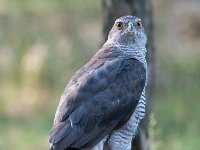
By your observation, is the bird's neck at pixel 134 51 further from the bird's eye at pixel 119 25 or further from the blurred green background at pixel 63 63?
the blurred green background at pixel 63 63

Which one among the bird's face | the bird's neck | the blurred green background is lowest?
the bird's neck

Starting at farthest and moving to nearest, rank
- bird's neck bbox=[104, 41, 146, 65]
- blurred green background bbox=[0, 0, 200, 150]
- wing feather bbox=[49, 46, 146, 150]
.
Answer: blurred green background bbox=[0, 0, 200, 150]
bird's neck bbox=[104, 41, 146, 65]
wing feather bbox=[49, 46, 146, 150]

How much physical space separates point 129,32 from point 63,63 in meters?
5.07

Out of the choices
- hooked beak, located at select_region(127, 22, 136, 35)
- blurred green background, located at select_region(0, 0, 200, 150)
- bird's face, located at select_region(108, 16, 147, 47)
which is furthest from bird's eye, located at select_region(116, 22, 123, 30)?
blurred green background, located at select_region(0, 0, 200, 150)

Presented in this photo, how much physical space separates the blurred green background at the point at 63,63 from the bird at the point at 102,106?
308cm

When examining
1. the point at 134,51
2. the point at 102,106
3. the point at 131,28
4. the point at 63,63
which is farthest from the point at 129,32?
the point at 63,63

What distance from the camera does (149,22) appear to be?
32.4 ft

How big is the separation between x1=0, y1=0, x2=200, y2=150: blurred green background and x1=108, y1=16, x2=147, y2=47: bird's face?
280 centimetres

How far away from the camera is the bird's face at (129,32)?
355 inches

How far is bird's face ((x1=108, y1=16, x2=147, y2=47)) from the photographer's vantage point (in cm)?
901

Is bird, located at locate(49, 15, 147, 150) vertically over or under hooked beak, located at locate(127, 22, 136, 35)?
under

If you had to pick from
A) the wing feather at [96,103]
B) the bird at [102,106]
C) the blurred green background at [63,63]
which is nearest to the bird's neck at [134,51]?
the bird at [102,106]

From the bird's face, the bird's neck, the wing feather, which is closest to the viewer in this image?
the wing feather

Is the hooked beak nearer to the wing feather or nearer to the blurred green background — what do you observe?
the wing feather
